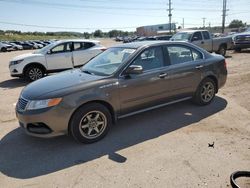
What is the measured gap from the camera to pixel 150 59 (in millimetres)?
5438

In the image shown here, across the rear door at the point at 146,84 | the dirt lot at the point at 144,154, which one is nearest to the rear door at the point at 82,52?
the dirt lot at the point at 144,154

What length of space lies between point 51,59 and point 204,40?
952 centimetres

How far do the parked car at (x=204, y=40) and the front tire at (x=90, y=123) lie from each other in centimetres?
1210

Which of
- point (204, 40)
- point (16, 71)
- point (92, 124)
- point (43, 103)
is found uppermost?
point (204, 40)

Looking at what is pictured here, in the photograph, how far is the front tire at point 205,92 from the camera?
6258 millimetres

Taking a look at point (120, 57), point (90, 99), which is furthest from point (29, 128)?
point (120, 57)

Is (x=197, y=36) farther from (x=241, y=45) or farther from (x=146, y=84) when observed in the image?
(x=146, y=84)

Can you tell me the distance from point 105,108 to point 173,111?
202cm

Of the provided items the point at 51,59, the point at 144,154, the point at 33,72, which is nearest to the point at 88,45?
the point at 51,59

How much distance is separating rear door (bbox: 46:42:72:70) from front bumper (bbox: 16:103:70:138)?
23.0ft

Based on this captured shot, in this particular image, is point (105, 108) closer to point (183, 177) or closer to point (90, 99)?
point (90, 99)

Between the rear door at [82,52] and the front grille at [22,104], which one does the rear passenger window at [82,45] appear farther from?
the front grille at [22,104]

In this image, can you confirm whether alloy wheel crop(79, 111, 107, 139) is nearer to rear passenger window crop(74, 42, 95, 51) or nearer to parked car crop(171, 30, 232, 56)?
rear passenger window crop(74, 42, 95, 51)

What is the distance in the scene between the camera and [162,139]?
4738 mm
